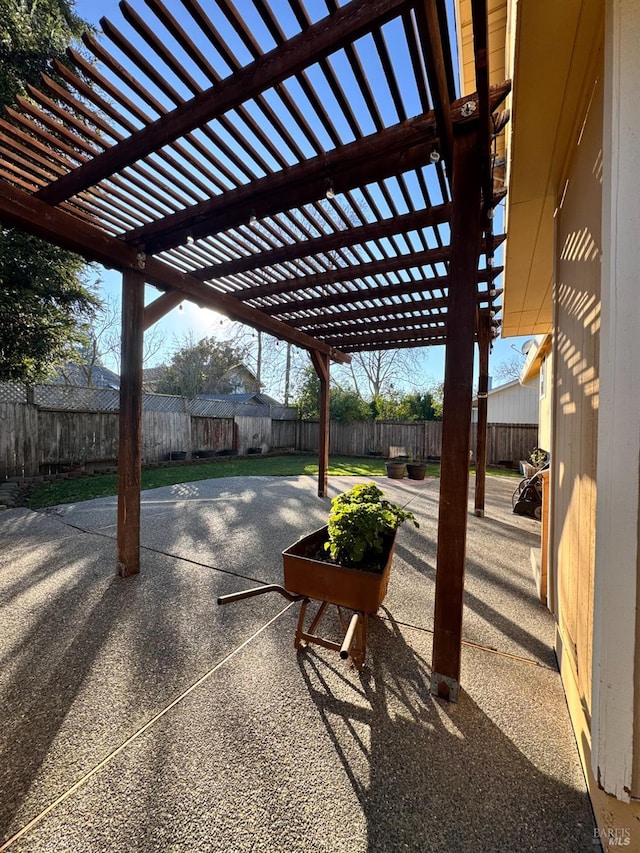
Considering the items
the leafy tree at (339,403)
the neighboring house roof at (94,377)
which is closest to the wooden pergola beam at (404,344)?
the leafy tree at (339,403)

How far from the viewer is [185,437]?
32.7ft

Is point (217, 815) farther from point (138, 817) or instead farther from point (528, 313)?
point (528, 313)

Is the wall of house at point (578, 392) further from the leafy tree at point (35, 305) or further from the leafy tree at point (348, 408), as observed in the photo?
the leafy tree at point (348, 408)

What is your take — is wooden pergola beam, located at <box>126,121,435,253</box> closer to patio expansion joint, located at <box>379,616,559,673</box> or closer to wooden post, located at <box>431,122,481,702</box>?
wooden post, located at <box>431,122,481,702</box>

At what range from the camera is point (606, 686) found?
1023mm

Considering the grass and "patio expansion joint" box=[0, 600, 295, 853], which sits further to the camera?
the grass

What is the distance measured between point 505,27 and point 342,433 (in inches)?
441

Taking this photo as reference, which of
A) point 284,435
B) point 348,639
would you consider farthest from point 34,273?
point 284,435

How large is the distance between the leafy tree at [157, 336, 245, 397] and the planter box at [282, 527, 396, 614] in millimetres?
16233

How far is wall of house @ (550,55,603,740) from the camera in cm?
129

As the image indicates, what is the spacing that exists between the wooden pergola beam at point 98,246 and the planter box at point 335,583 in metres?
2.46

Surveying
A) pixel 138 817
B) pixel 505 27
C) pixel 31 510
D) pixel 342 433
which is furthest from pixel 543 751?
pixel 342 433

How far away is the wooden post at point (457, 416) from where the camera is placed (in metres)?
1.62

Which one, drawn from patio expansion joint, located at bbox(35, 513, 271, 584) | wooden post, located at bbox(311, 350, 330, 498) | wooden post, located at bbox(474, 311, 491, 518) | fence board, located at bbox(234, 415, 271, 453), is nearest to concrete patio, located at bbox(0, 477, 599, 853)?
A: patio expansion joint, located at bbox(35, 513, 271, 584)
